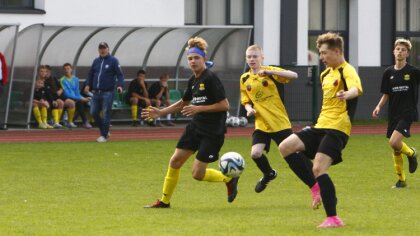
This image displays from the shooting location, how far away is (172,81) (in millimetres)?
32031

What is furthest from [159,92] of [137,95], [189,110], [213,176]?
[189,110]

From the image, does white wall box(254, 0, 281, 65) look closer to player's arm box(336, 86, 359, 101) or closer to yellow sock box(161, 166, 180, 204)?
yellow sock box(161, 166, 180, 204)

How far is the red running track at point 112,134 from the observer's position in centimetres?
2623

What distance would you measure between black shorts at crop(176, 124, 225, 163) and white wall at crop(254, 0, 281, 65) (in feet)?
68.2

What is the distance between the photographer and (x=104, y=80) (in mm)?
24688

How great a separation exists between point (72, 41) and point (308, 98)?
7027 millimetres

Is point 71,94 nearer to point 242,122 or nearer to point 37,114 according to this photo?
point 37,114

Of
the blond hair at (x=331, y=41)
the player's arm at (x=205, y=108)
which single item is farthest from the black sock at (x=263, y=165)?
the blond hair at (x=331, y=41)

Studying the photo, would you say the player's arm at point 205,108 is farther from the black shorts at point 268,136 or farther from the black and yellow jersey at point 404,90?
the black and yellow jersey at point 404,90

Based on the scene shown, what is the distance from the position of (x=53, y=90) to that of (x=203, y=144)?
15595 millimetres

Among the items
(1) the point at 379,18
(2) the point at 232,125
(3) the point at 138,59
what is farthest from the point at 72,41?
(1) the point at 379,18

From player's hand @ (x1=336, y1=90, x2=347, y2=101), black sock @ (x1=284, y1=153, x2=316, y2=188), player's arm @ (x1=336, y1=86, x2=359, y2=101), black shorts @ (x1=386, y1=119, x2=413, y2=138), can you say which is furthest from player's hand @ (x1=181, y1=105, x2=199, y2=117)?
black shorts @ (x1=386, y1=119, x2=413, y2=138)

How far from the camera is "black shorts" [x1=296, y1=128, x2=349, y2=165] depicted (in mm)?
11828

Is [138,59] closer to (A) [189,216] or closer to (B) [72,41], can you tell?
(B) [72,41]
